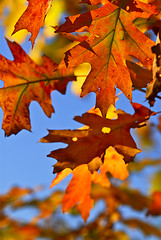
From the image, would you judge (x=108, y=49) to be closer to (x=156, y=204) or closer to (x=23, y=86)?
(x=23, y=86)

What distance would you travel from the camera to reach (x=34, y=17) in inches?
42.0

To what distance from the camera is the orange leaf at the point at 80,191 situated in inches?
63.1

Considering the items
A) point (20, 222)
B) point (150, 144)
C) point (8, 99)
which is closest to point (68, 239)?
point (20, 222)

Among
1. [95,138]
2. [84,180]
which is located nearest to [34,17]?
[95,138]

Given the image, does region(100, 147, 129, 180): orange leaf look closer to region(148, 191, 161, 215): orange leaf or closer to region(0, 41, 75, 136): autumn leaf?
region(0, 41, 75, 136): autumn leaf

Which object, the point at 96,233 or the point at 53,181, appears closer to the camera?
the point at 53,181

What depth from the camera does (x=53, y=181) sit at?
157 centimetres

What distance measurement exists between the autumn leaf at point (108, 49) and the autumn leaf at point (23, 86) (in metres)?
0.30

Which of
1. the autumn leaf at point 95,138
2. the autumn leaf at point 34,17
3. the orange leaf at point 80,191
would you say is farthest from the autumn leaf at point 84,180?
the autumn leaf at point 34,17

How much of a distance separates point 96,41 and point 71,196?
0.80 m

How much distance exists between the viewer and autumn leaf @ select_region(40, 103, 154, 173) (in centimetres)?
129

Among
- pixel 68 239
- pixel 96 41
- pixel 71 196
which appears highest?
pixel 96 41

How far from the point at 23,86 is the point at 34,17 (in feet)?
1.53

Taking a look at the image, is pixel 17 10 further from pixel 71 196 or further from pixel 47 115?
pixel 71 196
